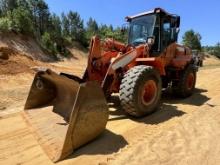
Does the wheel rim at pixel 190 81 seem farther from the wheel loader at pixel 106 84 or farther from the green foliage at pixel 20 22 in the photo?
the green foliage at pixel 20 22

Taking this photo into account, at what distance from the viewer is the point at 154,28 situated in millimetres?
7039

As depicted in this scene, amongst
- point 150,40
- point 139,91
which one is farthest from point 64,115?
point 150,40

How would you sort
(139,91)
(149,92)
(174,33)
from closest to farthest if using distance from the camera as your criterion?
(139,91)
(149,92)
(174,33)

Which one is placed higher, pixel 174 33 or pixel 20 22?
pixel 20 22

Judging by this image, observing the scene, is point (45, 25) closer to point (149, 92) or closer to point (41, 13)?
point (41, 13)

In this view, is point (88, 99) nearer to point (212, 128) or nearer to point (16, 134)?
point (16, 134)

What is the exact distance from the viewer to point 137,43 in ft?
23.6

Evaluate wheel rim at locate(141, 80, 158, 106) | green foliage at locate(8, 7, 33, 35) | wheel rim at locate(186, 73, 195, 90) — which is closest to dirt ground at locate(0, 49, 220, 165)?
wheel rim at locate(141, 80, 158, 106)

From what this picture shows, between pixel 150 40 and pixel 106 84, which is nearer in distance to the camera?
pixel 106 84

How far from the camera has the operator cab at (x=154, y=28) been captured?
277 inches

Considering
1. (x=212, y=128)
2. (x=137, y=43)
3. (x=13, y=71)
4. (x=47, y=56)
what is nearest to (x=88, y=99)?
(x=212, y=128)

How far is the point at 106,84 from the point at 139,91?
0.80m

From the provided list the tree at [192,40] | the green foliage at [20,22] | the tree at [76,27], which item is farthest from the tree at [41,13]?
the tree at [192,40]

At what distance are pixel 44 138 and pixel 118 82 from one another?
2266 millimetres
